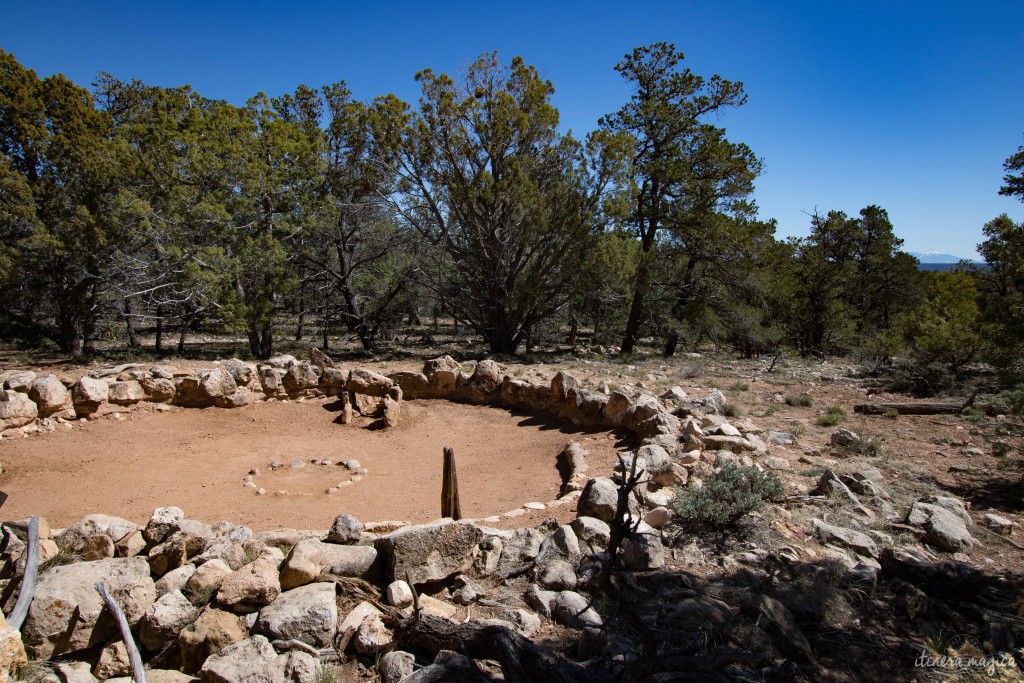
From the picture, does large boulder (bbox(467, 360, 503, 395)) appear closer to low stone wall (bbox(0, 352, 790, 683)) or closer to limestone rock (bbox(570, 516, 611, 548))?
low stone wall (bbox(0, 352, 790, 683))

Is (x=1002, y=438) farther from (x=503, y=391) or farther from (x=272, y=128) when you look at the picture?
(x=272, y=128)

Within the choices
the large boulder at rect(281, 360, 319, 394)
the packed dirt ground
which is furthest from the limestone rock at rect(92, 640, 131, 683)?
the large boulder at rect(281, 360, 319, 394)

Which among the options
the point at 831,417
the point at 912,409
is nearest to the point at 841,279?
the point at 912,409

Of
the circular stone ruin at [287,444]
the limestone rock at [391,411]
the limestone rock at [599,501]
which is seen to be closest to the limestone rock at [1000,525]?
the limestone rock at [599,501]

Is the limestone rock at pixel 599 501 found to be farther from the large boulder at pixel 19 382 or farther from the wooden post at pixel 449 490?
the large boulder at pixel 19 382

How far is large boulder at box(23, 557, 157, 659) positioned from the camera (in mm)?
3660

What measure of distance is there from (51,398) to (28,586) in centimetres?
731

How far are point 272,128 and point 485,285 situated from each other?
8.09 m

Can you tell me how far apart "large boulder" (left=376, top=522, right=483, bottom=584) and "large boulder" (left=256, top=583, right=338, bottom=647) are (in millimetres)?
655

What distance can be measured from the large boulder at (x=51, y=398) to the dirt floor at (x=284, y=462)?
0.35 meters

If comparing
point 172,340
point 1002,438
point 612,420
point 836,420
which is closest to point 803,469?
point 836,420

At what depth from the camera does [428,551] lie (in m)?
4.50

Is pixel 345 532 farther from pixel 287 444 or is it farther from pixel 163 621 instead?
pixel 287 444

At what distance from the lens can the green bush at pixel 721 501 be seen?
5.09 m
